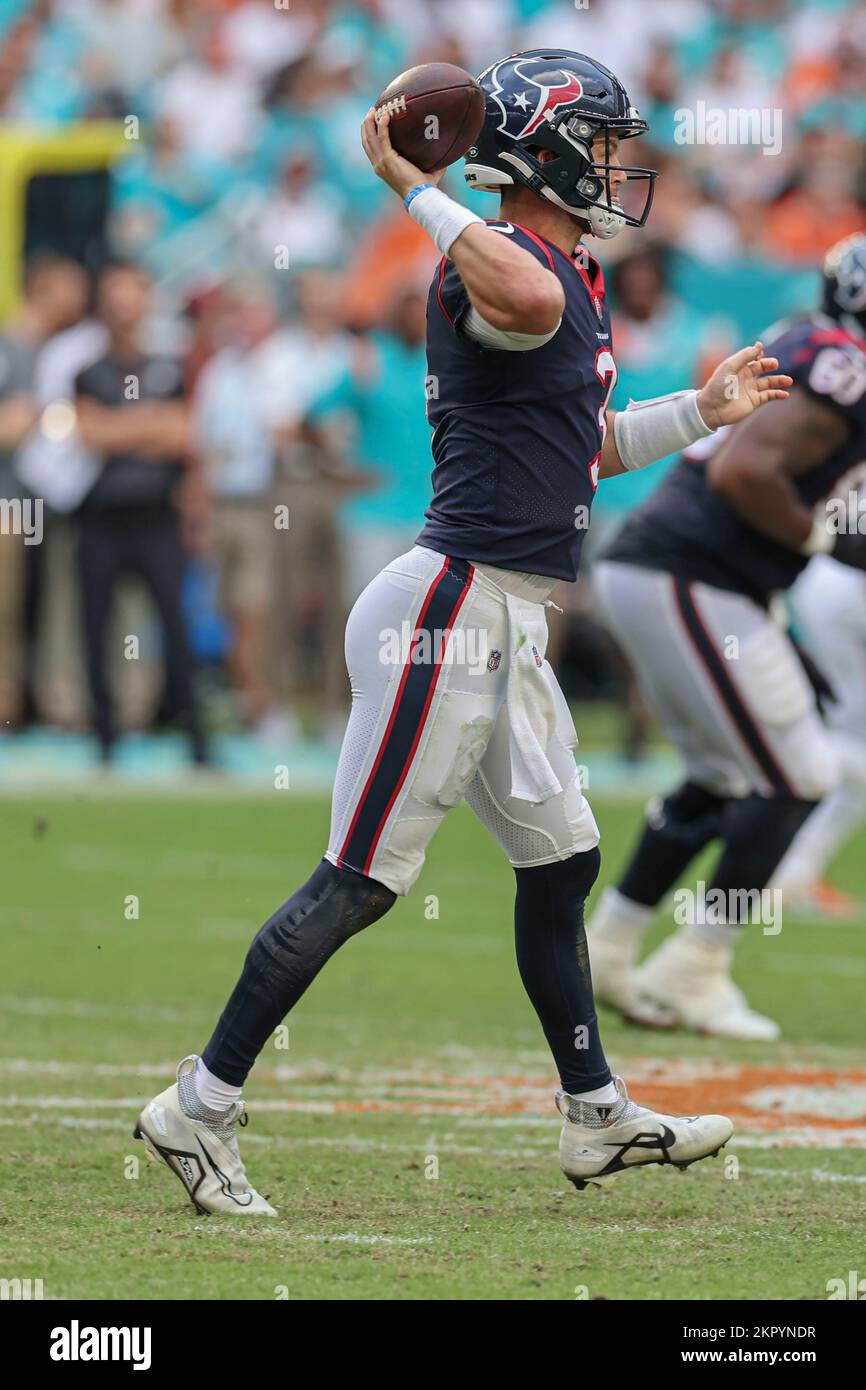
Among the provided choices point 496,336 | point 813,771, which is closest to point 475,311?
point 496,336

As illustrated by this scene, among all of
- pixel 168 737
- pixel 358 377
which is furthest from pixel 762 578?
pixel 168 737

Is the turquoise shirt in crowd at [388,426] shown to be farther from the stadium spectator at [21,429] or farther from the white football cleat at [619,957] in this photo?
the white football cleat at [619,957]

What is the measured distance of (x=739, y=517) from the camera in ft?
23.0

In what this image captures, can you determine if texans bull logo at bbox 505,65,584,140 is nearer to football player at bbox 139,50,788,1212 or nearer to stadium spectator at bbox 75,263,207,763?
football player at bbox 139,50,788,1212

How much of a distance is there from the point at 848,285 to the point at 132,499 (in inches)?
307

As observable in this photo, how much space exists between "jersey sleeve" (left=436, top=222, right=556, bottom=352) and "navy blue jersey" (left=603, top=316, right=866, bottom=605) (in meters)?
2.34

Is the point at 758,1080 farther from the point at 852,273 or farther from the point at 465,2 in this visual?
the point at 465,2

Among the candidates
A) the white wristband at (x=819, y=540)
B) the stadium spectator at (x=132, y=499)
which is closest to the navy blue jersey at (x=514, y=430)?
the white wristband at (x=819, y=540)

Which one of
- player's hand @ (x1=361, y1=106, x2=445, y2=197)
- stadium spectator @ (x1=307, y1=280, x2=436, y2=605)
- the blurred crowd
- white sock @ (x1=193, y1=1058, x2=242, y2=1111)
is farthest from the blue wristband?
stadium spectator @ (x1=307, y1=280, x2=436, y2=605)

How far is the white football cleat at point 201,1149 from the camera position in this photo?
4.54 metres

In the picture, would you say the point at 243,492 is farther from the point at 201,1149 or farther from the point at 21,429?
the point at 201,1149

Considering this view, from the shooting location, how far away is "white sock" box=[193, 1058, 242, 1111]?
4.60 metres

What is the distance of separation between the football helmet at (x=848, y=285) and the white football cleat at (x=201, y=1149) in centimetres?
351
